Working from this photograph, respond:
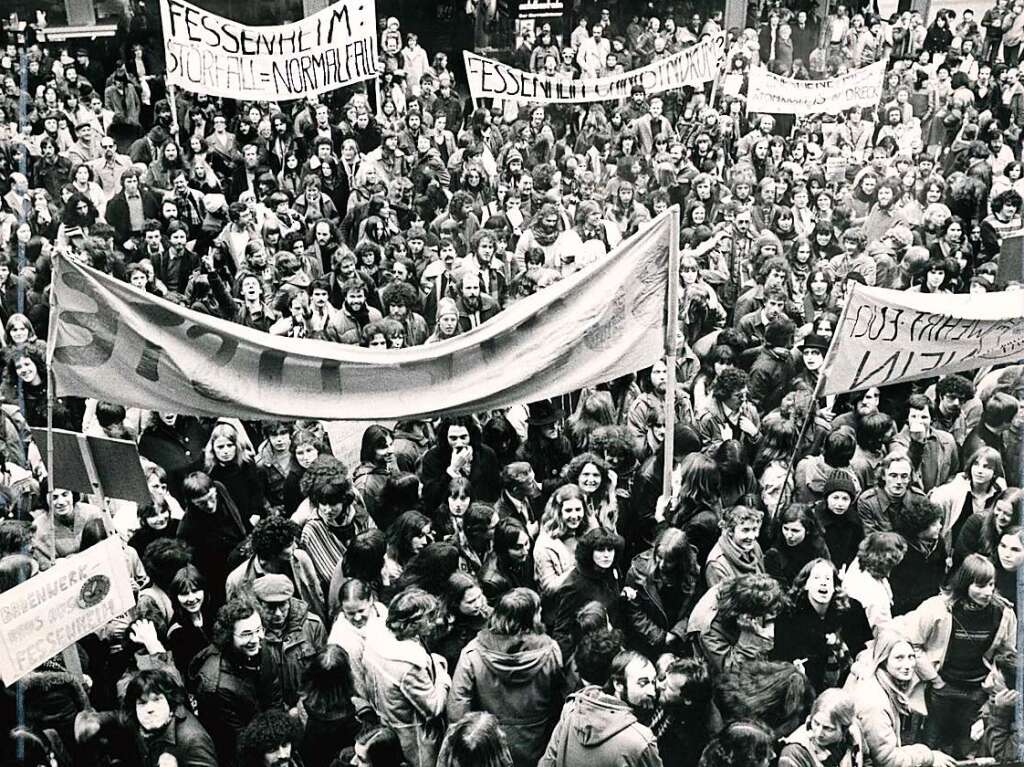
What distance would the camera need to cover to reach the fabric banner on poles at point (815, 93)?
8.48 m

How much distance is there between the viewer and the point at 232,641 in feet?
21.7

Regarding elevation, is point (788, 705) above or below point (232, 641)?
below

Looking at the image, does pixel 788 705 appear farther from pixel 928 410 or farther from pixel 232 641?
pixel 232 641

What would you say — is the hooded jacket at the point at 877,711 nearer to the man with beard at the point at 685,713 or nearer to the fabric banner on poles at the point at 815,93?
the man with beard at the point at 685,713

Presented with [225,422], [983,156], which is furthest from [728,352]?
[225,422]

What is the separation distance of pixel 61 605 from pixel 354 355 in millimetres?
1845

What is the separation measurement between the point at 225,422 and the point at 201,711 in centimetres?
144

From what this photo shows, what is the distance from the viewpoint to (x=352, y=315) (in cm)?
755

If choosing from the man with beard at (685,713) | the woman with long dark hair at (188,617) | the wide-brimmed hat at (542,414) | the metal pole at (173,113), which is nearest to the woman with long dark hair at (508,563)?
the wide-brimmed hat at (542,414)

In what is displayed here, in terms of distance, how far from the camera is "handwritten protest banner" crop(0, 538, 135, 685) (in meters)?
6.35

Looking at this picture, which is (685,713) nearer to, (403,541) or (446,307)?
(403,541)

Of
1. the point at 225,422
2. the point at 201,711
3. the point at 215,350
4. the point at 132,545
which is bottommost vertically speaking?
the point at 201,711

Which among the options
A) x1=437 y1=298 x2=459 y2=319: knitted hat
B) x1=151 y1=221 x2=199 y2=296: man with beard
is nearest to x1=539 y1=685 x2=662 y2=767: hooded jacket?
x1=437 y1=298 x2=459 y2=319: knitted hat

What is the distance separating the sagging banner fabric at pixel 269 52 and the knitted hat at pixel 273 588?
288 centimetres
